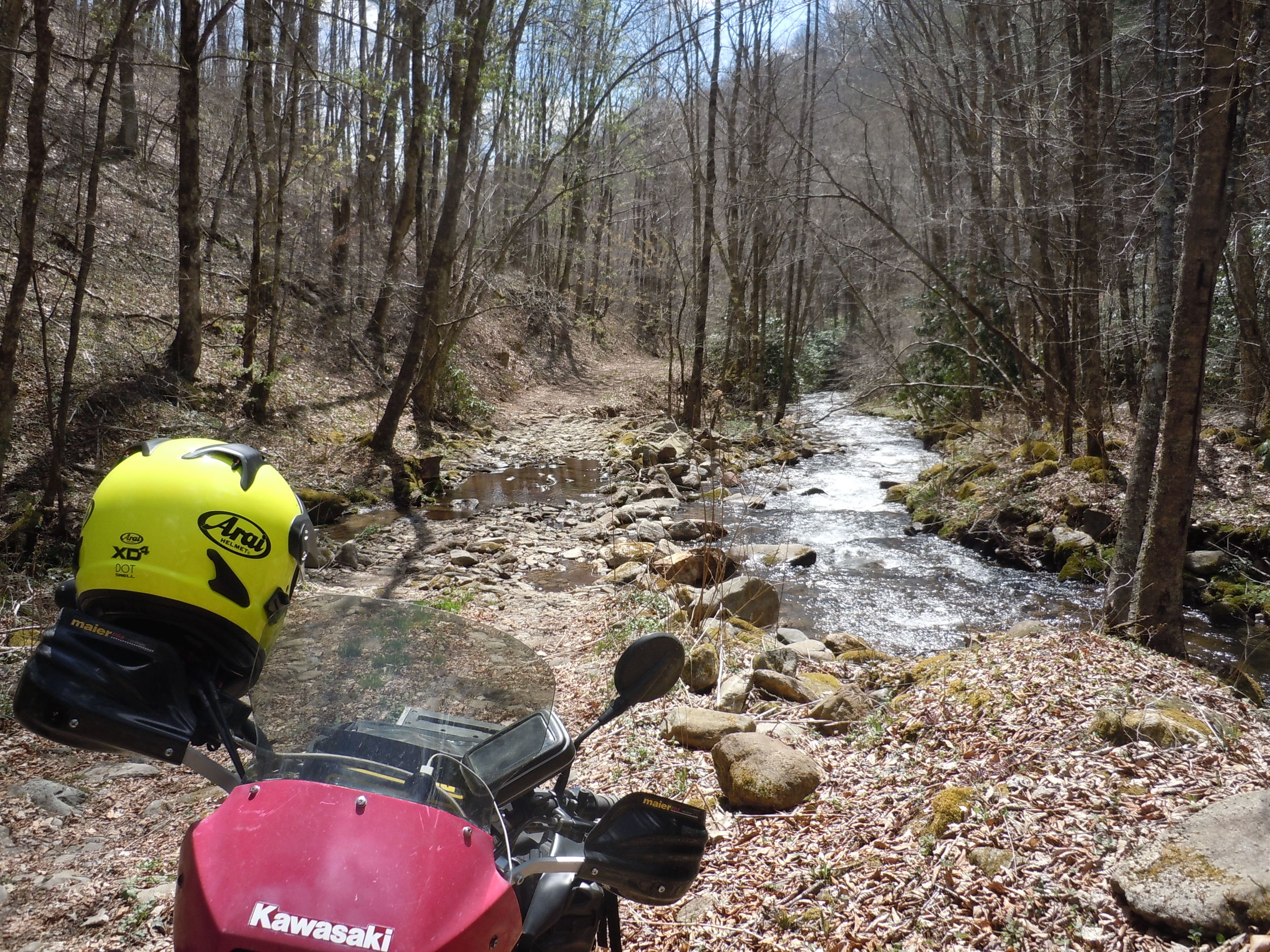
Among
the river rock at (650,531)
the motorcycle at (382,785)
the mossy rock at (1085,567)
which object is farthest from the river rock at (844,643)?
the motorcycle at (382,785)

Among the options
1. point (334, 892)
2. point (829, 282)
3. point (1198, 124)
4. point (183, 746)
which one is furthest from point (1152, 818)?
point (829, 282)

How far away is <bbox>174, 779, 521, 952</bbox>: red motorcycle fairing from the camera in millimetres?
1295

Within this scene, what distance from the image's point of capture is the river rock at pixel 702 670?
534 cm

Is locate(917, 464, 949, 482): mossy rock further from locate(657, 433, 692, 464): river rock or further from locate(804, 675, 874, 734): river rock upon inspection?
locate(804, 675, 874, 734): river rock

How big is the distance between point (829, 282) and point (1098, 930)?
1385 inches

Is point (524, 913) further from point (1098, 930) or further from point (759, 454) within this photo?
point (759, 454)

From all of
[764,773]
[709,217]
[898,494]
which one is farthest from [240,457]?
[709,217]

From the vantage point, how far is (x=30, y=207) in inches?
257

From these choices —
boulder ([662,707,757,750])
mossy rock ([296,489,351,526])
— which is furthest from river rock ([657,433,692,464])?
boulder ([662,707,757,750])

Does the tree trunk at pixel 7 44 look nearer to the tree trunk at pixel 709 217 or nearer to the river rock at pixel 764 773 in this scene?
the river rock at pixel 764 773

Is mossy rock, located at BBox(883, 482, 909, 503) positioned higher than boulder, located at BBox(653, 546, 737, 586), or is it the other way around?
boulder, located at BBox(653, 546, 737, 586)

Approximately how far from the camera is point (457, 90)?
43.4 feet

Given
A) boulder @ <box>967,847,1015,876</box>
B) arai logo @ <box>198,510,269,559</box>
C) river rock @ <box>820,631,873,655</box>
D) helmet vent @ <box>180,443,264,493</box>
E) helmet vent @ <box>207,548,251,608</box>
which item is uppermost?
helmet vent @ <box>180,443,264,493</box>

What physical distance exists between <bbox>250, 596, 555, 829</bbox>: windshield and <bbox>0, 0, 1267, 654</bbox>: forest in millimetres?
5394
